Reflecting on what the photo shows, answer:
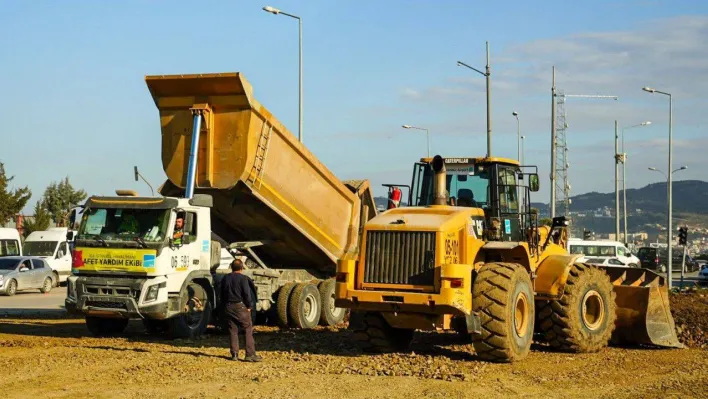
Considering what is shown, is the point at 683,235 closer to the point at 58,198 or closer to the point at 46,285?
the point at 46,285

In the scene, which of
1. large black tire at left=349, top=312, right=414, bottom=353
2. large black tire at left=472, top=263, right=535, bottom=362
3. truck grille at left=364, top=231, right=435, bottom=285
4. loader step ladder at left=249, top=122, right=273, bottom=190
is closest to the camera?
large black tire at left=472, top=263, right=535, bottom=362

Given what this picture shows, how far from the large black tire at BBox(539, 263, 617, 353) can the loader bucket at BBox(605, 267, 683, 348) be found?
57 cm

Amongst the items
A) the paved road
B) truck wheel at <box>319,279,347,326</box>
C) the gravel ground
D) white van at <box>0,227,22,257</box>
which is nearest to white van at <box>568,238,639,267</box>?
the paved road

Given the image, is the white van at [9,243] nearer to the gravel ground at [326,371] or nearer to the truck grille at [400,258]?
the gravel ground at [326,371]

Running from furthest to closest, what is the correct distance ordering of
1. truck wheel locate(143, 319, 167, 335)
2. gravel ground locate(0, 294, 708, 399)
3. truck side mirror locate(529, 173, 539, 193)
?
truck wheel locate(143, 319, 167, 335), truck side mirror locate(529, 173, 539, 193), gravel ground locate(0, 294, 708, 399)

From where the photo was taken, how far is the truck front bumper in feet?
54.0

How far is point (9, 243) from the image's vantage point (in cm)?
3806

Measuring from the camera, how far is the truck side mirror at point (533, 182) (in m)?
15.1

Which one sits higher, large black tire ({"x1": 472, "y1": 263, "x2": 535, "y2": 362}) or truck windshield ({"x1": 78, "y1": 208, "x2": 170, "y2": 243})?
truck windshield ({"x1": 78, "y1": 208, "x2": 170, "y2": 243})

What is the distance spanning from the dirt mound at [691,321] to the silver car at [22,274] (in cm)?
2160

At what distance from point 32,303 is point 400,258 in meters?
17.8

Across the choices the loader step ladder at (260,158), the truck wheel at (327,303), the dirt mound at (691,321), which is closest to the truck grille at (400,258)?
the loader step ladder at (260,158)

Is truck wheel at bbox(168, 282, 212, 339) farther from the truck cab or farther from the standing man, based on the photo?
the standing man

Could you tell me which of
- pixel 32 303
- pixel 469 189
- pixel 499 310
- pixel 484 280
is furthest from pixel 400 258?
pixel 32 303
